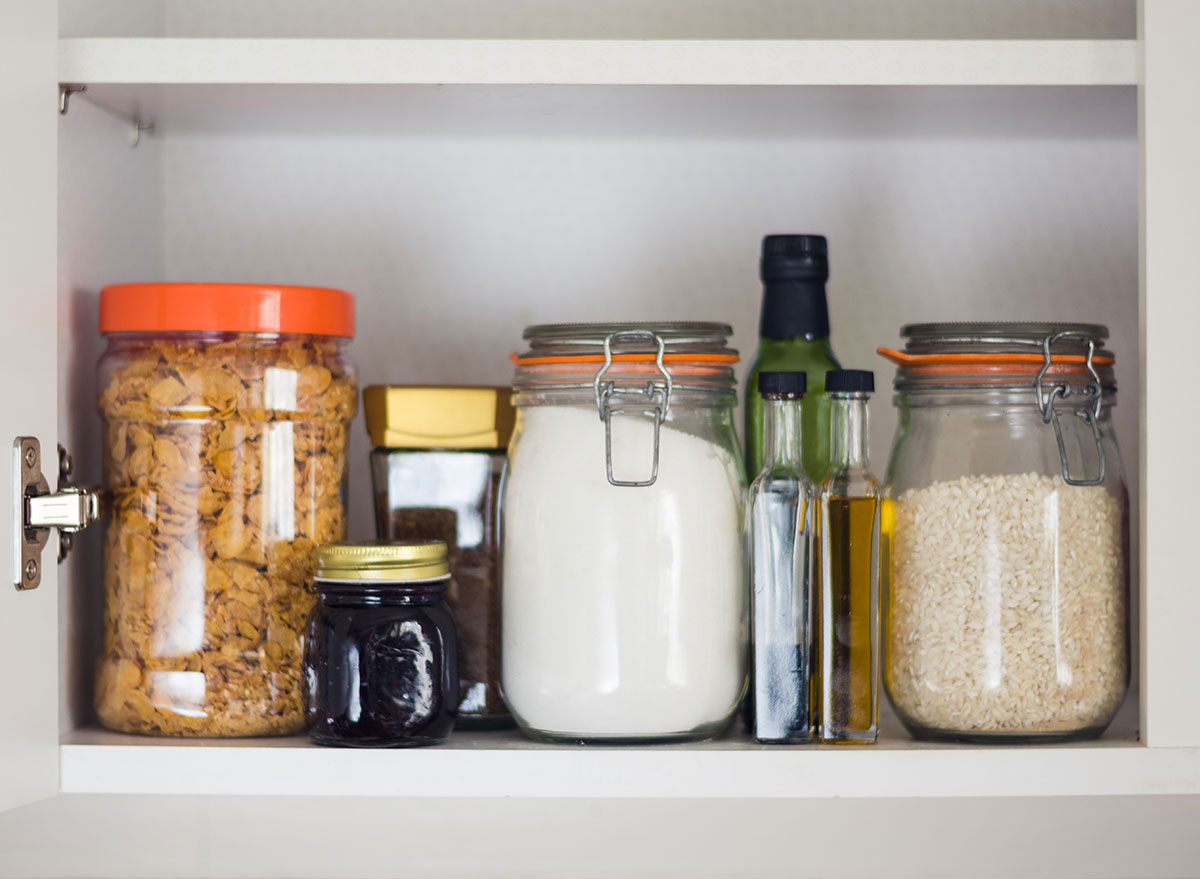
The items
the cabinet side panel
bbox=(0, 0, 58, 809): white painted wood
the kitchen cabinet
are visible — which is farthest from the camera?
the kitchen cabinet

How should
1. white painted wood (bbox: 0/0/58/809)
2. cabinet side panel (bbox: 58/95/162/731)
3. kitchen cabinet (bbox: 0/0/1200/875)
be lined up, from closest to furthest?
white painted wood (bbox: 0/0/58/809), cabinet side panel (bbox: 58/95/162/731), kitchen cabinet (bbox: 0/0/1200/875)

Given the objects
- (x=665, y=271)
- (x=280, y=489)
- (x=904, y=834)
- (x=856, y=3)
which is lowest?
(x=904, y=834)

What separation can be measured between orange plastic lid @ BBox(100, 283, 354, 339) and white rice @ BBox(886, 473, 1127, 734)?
1.20ft

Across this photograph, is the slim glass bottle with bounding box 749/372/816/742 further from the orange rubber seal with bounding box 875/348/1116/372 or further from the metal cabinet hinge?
the metal cabinet hinge

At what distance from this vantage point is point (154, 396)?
0.59 meters

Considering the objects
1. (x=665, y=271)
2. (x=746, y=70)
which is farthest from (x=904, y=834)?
(x=746, y=70)

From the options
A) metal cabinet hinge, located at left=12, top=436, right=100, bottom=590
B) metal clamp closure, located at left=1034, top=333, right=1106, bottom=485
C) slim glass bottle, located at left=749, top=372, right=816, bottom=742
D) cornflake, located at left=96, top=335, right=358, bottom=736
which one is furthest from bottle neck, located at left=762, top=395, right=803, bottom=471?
metal cabinet hinge, located at left=12, top=436, right=100, bottom=590

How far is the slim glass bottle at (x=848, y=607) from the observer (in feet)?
1.92

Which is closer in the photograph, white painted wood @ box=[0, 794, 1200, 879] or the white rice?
the white rice

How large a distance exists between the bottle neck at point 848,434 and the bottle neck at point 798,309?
0.22 ft

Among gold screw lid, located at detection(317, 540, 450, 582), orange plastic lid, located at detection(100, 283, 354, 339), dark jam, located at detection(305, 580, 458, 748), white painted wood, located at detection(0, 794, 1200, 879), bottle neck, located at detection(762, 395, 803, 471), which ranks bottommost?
white painted wood, located at detection(0, 794, 1200, 879)

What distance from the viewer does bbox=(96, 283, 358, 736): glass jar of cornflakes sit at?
0.59 m
